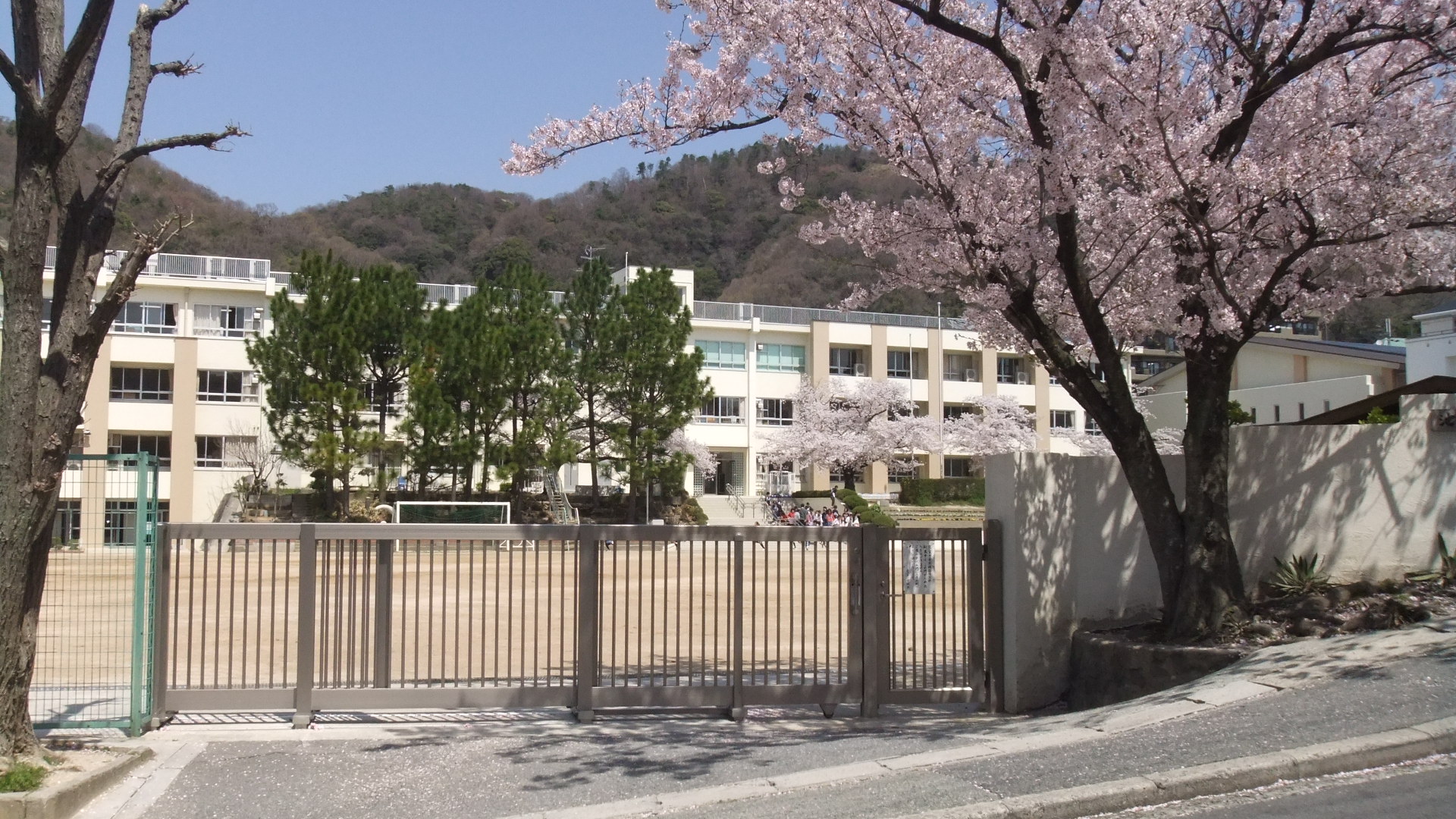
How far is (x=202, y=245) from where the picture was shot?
8469 cm

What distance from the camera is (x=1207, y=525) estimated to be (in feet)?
34.4

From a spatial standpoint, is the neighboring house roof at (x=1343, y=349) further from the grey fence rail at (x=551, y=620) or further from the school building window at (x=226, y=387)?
the school building window at (x=226, y=387)

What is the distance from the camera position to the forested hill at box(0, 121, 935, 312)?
302 ft

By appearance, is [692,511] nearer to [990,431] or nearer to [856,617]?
[990,431]

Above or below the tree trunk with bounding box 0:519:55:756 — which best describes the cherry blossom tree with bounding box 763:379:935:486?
above

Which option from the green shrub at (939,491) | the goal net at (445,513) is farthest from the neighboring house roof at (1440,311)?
the goal net at (445,513)

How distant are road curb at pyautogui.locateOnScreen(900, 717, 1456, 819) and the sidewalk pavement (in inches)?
0.5

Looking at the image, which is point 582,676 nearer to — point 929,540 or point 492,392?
point 929,540

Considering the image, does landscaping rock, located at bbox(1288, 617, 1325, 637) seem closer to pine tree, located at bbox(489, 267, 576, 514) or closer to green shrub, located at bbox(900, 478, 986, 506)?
pine tree, located at bbox(489, 267, 576, 514)

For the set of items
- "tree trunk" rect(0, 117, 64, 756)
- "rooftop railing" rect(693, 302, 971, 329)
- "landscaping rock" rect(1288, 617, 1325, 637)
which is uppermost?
"rooftop railing" rect(693, 302, 971, 329)

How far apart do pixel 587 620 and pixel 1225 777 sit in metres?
5.00

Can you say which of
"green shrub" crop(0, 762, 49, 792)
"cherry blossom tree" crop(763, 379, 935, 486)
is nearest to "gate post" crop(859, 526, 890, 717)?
"green shrub" crop(0, 762, 49, 792)

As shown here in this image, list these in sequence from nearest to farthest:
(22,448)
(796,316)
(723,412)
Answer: (22,448) → (723,412) → (796,316)

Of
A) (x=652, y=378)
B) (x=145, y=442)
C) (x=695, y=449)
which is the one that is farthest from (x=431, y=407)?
(x=695, y=449)
